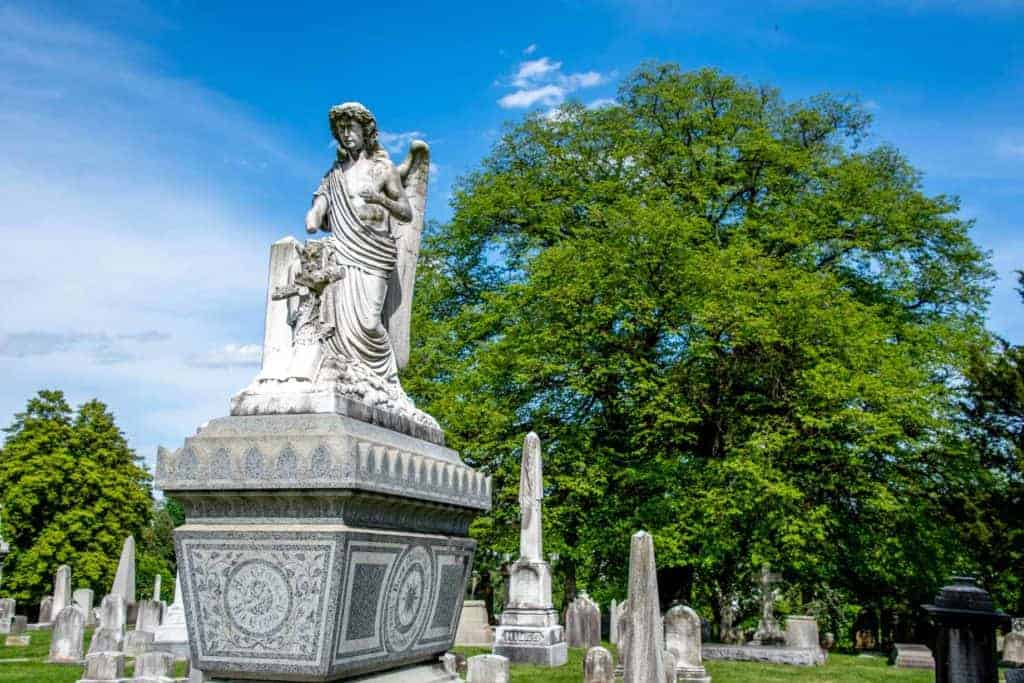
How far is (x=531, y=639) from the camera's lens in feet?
59.3

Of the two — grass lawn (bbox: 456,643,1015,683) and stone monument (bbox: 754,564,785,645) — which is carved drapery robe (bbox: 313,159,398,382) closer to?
grass lawn (bbox: 456,643,1015,683)

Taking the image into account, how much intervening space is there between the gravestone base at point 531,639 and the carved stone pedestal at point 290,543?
14.1 meters

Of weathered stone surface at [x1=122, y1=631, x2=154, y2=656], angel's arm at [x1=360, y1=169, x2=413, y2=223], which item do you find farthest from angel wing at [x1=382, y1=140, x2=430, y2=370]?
weathered stone surface at [x1=122, y1=631, x2=154, y2=656]

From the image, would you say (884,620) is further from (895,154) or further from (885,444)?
(895,154)

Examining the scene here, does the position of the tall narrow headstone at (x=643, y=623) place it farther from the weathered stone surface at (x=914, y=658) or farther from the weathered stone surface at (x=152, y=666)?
the weathered stone surface at (x=914, y=658)

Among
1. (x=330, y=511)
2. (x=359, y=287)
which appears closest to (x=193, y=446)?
(x=330, y=511)

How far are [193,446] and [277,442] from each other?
455mm

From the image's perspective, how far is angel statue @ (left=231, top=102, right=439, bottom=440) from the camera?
459 cm

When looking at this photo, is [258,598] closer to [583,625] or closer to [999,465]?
[999,465]

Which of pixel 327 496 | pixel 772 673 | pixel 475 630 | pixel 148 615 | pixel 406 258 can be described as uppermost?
pixel 406 258

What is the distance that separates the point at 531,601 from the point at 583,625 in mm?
4724

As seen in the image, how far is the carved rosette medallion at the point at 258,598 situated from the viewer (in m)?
4.09

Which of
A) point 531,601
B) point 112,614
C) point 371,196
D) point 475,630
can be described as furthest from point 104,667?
point 371,196

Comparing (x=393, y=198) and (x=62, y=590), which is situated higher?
(x=393, y=198)
